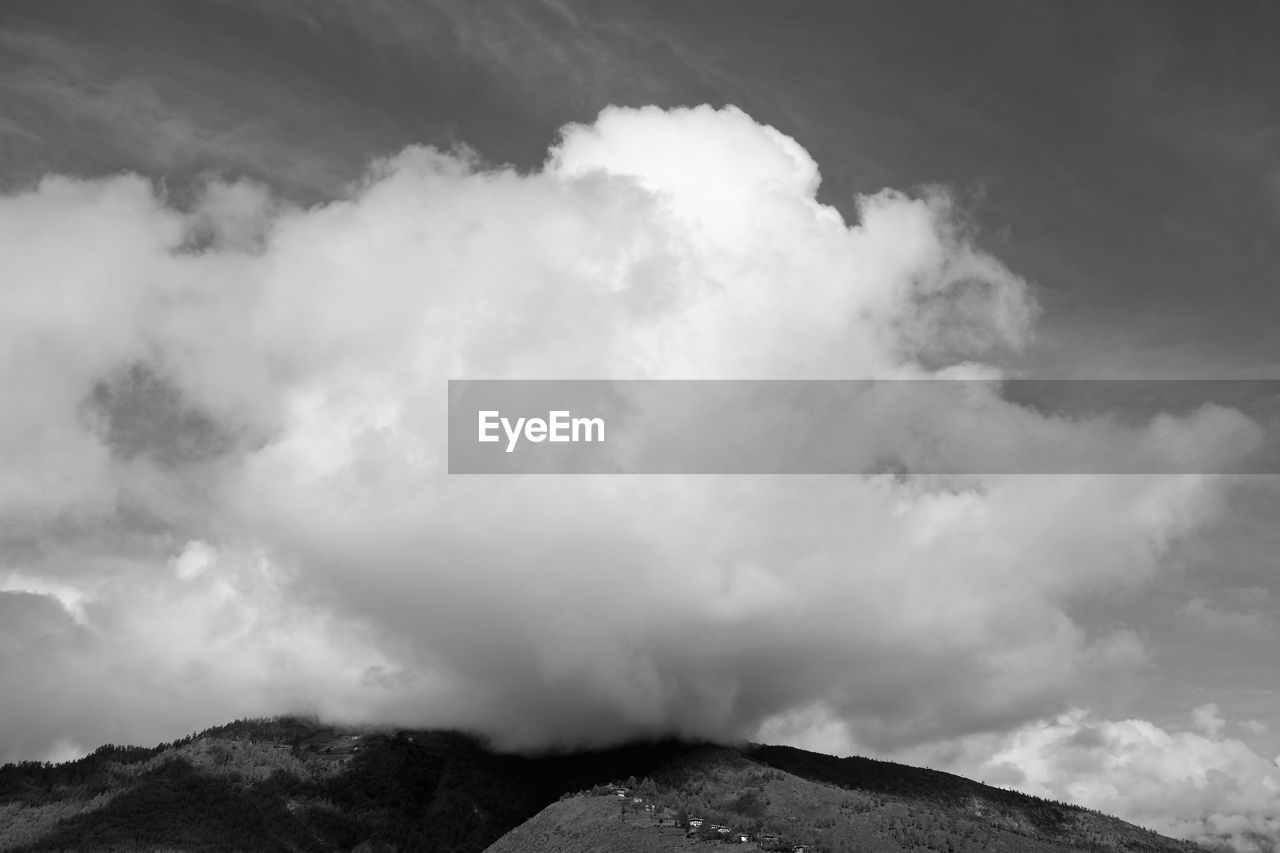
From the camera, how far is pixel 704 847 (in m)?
195

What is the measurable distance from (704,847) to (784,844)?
1549 cm

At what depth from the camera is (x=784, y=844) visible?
643ft
